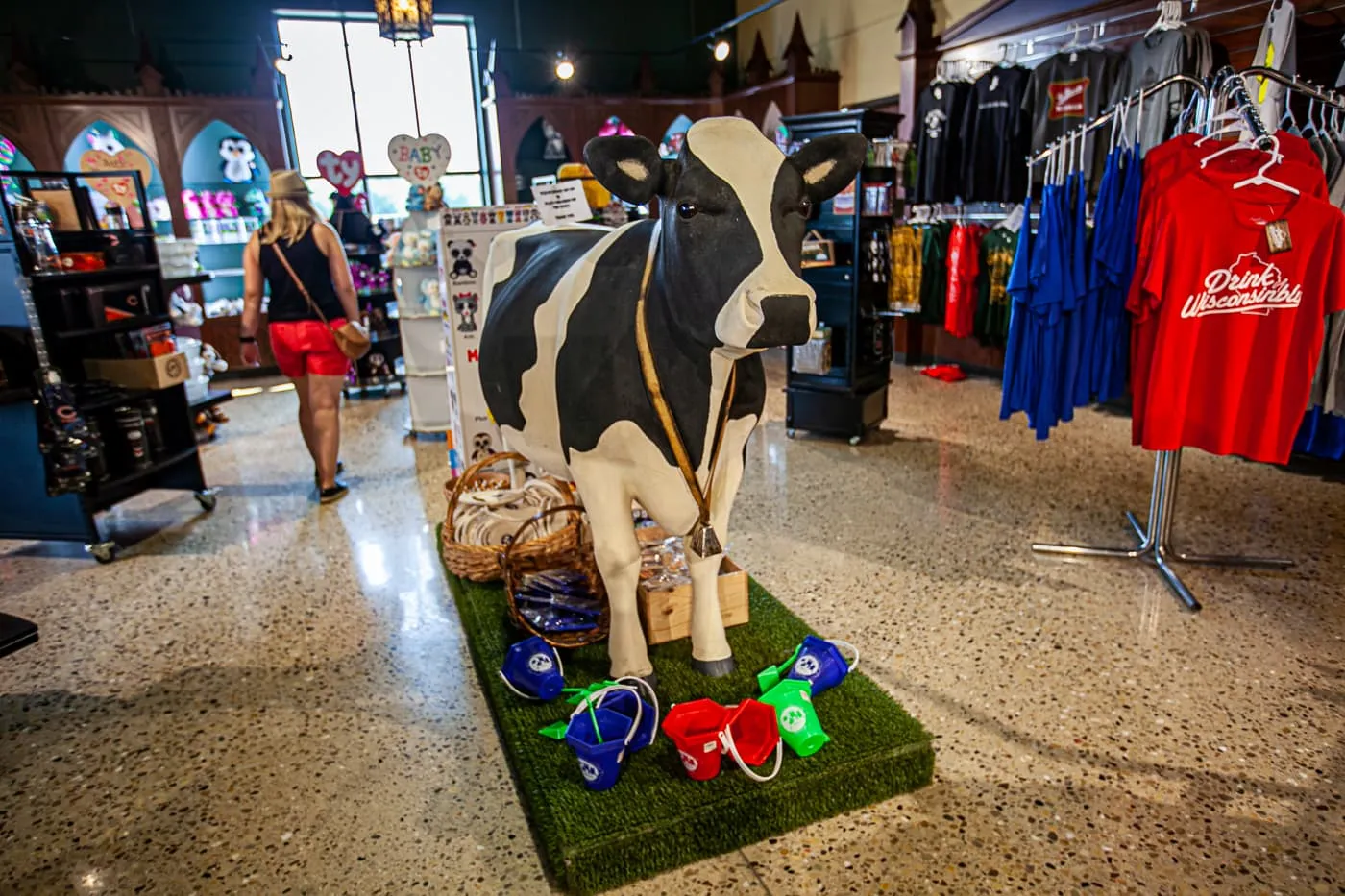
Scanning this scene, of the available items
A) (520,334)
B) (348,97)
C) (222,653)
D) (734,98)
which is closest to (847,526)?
(520,334)

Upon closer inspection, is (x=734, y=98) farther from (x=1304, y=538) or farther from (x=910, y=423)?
(x=1304, y=538)

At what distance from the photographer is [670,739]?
2.01 m

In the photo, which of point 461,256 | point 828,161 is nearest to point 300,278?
point 461,256

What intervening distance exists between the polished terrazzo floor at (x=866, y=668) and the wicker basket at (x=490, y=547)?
0.61 ft

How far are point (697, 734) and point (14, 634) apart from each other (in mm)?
1587

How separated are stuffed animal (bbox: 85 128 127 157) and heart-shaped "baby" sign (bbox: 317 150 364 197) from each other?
2996 millimetres

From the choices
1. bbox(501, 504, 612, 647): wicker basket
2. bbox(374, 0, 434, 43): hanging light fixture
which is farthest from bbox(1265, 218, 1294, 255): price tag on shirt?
bbox(374, 0, 434, 43): hanging light fixture

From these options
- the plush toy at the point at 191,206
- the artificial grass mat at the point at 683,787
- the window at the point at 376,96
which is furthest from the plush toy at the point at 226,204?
the artificial grass mat at the point at 683,787

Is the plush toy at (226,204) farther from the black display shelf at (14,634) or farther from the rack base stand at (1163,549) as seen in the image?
the rack base stand at (1163,549)

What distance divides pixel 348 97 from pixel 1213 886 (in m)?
9.40

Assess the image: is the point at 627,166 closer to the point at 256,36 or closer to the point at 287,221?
the point at 287,221

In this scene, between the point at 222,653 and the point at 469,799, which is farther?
the point at 222,653

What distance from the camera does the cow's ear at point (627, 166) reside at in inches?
64.4

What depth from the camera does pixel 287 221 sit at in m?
3.93
